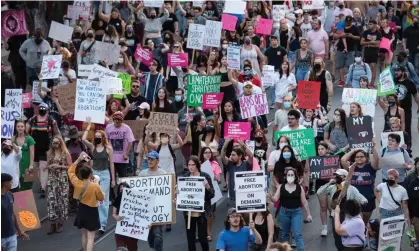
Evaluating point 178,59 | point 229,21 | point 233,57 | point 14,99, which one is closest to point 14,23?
point 178,59

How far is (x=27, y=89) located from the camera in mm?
29500

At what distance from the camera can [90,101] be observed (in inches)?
906

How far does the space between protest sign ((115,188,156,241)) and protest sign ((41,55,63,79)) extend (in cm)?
742

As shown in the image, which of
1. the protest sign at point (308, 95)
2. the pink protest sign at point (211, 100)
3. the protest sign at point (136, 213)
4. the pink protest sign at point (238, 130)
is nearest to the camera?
the protest sign at point (136, 213)

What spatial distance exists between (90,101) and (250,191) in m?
5.18

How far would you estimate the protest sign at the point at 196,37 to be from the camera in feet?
95.5

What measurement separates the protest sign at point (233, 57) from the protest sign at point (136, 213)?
8.23 metres

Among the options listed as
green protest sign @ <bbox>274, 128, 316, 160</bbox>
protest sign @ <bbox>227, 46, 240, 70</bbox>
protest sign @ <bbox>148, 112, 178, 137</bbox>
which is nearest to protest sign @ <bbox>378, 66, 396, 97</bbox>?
green protest sign @ <bbox>274, 128, 316, 160</bbox>

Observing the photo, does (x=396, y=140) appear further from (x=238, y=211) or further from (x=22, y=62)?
(x=22, y=62)

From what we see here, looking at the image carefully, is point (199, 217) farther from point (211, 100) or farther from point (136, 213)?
point (211, 100)

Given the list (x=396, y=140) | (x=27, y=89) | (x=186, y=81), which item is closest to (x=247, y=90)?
(x=186, y=81)

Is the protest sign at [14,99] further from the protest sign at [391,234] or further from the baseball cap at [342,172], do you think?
the protest sign at [391,234]

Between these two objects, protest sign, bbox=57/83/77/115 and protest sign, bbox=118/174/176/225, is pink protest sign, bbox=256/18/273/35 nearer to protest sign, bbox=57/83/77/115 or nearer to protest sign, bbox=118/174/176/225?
protest sign, bbox=57/83/77/115

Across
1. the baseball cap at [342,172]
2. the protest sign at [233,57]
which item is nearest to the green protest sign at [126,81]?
the protest sign at [233,57]
